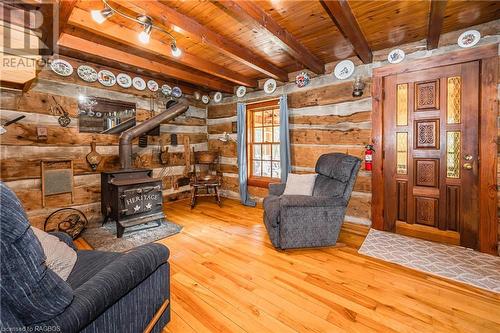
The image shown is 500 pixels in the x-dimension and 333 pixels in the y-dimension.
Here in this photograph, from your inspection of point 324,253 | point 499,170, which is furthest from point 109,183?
point 499,170

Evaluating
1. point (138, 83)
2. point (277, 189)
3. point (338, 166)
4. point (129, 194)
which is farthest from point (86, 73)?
point (338, 166)

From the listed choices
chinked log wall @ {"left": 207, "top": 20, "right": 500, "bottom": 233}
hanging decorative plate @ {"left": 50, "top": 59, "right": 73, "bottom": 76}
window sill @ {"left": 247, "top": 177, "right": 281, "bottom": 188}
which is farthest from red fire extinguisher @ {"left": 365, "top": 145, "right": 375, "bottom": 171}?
hanging decorative plate @ {"left": 50, "top": 59, "right": 73, "bottom": 76}

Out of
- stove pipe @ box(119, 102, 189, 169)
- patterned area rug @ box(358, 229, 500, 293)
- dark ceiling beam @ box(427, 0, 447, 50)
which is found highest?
dark ceiling beam @ box(427, 0, 447, 50)

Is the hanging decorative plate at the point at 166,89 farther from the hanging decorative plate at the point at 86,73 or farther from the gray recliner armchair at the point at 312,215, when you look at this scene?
the gray recliner armchair at the point at 312,215

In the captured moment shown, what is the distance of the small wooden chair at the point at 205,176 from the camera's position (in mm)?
4266

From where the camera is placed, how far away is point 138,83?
12.9 feet

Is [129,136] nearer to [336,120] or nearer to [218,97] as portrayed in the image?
[218,97]

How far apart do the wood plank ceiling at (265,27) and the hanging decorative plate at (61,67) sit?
143mm

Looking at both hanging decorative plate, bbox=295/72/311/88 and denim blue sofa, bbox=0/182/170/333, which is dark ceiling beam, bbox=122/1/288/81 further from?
denim blue sofa, bbox=0/182/170/333

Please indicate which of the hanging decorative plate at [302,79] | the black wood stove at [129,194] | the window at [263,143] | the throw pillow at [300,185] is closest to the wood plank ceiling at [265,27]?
the hanging decorative plate at [302,79]

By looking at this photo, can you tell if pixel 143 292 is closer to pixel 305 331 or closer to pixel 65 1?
pixel 305 331

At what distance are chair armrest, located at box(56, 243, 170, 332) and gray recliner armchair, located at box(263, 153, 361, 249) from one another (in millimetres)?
1460

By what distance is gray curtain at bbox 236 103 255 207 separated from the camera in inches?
176

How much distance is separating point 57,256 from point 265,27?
7.89 ft
